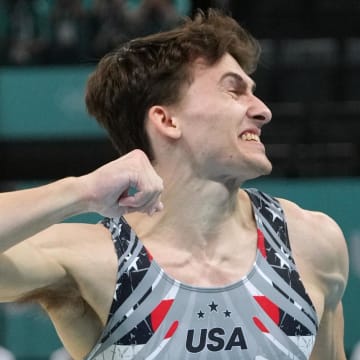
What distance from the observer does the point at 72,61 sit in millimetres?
6141

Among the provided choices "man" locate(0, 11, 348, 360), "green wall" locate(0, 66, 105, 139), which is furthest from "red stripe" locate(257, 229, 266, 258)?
"green wall" locate(0, 66, 105, 139)

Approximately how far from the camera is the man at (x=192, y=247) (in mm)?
2812

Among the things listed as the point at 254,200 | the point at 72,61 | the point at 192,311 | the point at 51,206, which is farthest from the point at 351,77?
the point at 51,206

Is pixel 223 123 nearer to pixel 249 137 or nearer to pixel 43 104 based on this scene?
pixel 249 137

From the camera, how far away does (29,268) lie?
2.65 m

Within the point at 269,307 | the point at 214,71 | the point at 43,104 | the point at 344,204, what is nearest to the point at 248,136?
the point at 214,71

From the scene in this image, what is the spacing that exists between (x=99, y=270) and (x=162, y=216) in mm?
274

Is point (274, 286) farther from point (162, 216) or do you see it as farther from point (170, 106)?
point (170, 106)

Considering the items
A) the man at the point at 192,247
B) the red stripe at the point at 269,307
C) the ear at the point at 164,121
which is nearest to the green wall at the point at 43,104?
the man at the point at 192,247

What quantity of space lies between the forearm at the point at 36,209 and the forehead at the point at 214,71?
73cm

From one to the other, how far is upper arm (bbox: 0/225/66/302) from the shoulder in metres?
0.70

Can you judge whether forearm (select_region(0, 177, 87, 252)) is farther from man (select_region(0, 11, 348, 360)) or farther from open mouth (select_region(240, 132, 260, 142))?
open mouth (select_region(240, 132, 260, 142))

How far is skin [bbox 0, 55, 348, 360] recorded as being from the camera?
282cm

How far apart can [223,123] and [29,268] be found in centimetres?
69
